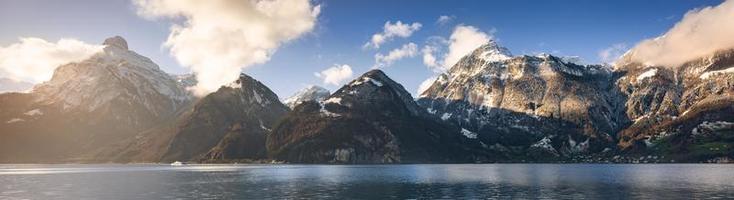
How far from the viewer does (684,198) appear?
114 meters

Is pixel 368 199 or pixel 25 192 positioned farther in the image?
pixel 25 192

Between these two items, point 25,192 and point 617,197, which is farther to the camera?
point 25,192

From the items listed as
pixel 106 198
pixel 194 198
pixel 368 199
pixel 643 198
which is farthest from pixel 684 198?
pixel 106 198

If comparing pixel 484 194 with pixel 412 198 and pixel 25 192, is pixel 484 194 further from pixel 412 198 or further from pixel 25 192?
pixel 25 192

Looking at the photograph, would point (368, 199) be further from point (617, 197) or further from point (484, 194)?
point (617, 197)

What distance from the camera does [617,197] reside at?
119812 mm

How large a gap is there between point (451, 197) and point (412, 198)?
8452mm

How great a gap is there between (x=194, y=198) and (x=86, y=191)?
121ft

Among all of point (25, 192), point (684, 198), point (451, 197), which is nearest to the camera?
point (684, 198)

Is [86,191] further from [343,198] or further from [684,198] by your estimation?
[684,198]

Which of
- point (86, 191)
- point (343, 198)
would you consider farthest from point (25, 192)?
point (343, 198)

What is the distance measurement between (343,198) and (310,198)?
21.9ft

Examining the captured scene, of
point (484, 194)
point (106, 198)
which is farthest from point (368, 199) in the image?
point (106, 198)

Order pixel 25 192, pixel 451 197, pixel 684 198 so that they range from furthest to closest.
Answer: pixel 25 192 < pixel 451 197 < pixel 684 198
